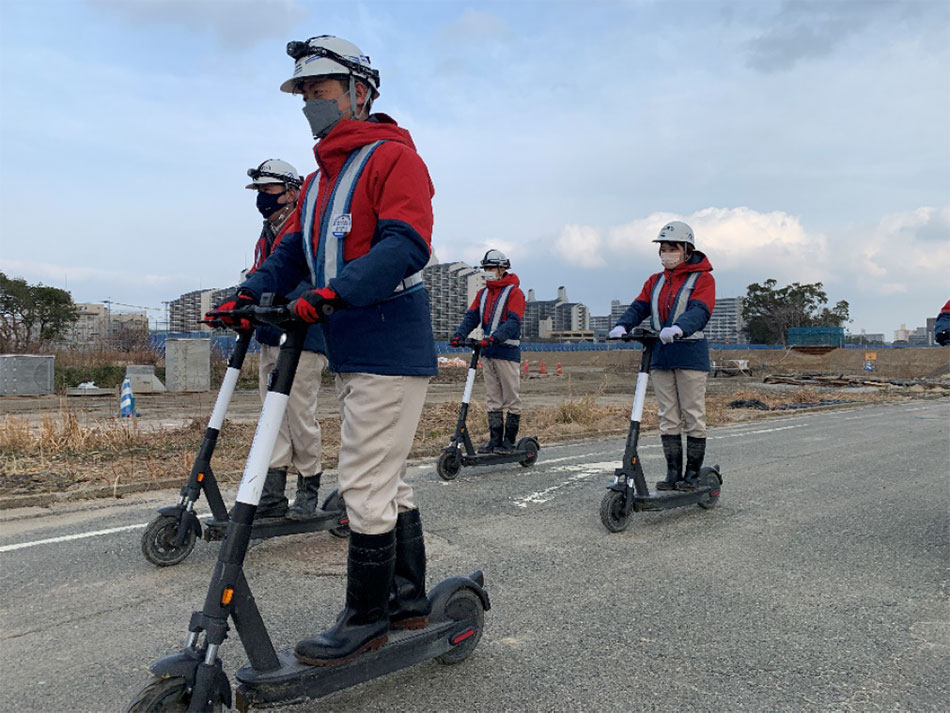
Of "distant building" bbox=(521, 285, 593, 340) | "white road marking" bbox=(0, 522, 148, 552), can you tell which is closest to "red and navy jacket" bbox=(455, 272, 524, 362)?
"white road marking" bbox=(0, 522, 148, 552)

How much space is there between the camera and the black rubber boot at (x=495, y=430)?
849 cm

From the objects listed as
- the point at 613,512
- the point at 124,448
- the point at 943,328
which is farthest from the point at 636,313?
the point at 124,448

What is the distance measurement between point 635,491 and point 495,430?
9.85 feet

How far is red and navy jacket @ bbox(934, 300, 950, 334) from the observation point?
5438 mm

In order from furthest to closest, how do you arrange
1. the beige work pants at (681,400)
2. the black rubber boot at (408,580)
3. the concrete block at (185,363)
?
the concrete block at (185,363)
the beige work pants at (681,400)
the black rubber boot at (408,580)

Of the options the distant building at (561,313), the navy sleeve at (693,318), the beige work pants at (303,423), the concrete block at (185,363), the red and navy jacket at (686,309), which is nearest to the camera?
the beige work pants at (303,423)

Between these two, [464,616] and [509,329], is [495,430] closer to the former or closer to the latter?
[509,329]

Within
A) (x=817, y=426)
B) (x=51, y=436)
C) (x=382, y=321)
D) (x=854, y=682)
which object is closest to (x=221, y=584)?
(x=382, y=321)

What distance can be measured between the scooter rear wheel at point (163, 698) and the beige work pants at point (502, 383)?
21.1 ft

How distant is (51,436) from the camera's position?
8641 mm

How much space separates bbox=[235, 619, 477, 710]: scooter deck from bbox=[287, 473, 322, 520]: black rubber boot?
2237 mm

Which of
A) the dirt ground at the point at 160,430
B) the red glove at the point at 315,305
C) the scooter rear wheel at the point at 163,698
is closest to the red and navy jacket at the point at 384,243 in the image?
the red glove at the point at 315,305

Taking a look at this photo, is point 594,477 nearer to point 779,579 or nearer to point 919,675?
point 779,579

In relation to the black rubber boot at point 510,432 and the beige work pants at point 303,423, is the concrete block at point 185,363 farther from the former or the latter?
the beige work pants at point 303,423
